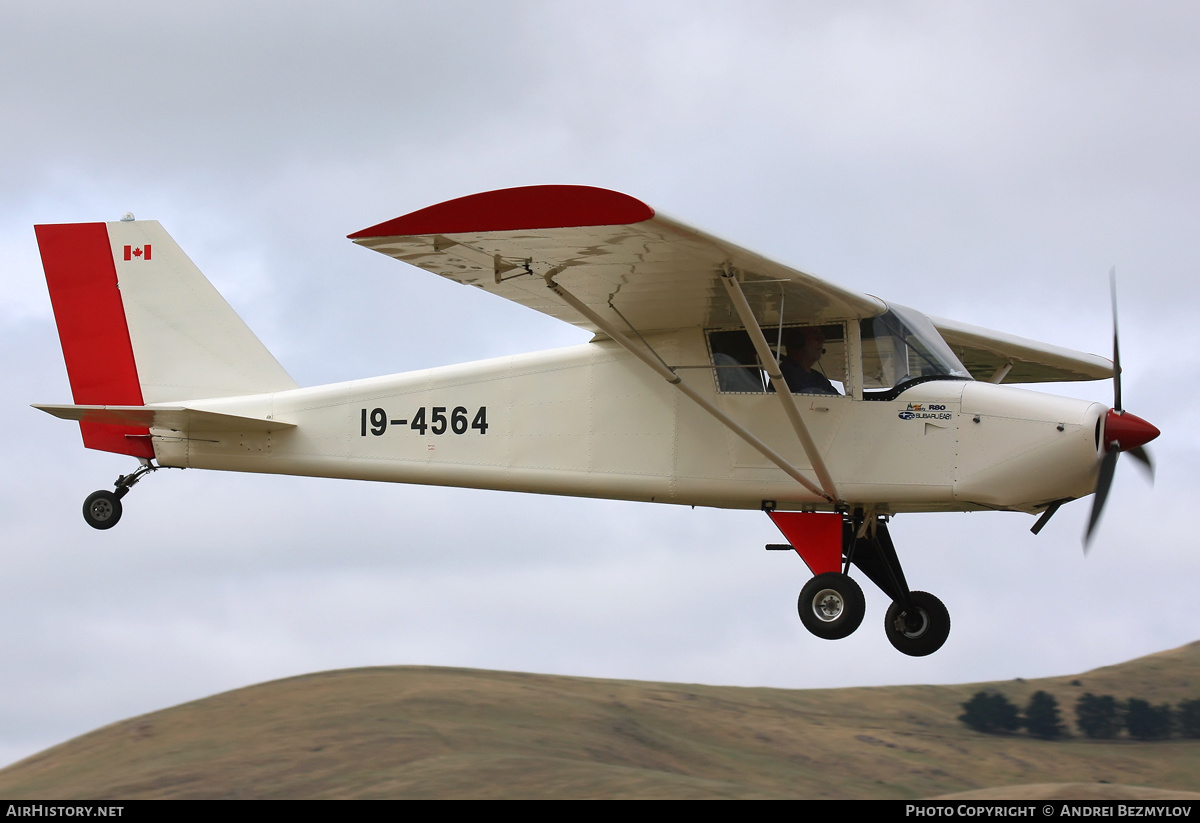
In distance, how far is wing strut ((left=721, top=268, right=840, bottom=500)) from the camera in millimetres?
9828

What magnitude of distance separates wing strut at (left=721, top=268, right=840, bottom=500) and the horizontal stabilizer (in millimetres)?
4981

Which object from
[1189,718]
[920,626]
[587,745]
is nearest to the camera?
[920,626]

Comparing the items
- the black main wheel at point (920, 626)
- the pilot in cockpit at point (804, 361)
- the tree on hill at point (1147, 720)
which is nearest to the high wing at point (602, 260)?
the pilot in cockpit at point (804, 361)

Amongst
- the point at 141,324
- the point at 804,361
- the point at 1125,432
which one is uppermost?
the point at 141,324

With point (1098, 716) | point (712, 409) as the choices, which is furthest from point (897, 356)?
point (1098, 716)

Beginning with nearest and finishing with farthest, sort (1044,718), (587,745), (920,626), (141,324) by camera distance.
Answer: (920,626) < (141,324) < (587,745) < (1044,718)

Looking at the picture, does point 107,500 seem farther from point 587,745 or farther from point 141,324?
point 587,745

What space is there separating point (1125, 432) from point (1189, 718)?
42.7m

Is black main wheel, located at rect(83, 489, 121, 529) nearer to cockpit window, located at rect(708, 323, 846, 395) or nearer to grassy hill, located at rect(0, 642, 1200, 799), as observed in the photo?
cockpit window, located at rect(708, 323, 846, 395)

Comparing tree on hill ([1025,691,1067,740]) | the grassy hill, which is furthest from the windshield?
tree on hill ([1025,691,1067,740])

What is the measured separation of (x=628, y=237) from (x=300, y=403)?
15.8ft

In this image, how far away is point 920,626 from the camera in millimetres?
11594

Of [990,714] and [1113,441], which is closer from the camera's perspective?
[1113,441]
